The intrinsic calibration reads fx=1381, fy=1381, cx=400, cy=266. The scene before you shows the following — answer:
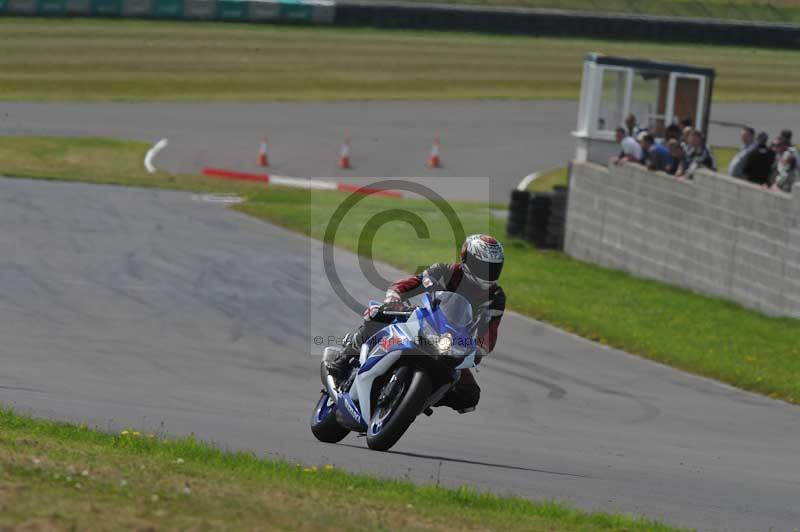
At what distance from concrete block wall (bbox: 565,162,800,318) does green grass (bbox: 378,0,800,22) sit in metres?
31.2

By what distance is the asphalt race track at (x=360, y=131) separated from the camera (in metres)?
37.1

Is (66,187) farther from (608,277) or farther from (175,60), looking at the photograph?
(175,60)

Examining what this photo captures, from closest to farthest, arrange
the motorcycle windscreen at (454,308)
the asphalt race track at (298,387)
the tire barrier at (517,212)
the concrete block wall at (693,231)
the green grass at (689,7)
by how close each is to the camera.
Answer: the motorcycle windscreen at (454,308) < the asphalt race track at (298,387) < the concrete block wall at (693,231) < the tire barrier at (517,212) < the green grass at (689,7)

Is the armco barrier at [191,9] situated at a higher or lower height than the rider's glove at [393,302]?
higher

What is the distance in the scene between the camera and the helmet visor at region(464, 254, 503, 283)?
992cm

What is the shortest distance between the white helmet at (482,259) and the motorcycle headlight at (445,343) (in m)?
0.47

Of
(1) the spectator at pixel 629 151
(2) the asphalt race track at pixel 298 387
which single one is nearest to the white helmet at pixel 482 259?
(2) the asphalt race track at pixel 298 387

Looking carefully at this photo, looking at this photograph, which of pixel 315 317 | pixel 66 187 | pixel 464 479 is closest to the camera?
pixel 464 479

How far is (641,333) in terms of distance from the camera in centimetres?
Result: 1908

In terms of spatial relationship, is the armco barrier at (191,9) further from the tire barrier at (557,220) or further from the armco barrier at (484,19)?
the tire barrier at (557,220)

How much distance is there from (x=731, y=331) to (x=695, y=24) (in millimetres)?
34375

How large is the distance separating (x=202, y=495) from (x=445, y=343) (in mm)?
2998

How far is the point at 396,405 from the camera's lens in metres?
10.1

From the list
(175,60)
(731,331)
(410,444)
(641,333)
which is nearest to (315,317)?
(641,333)
